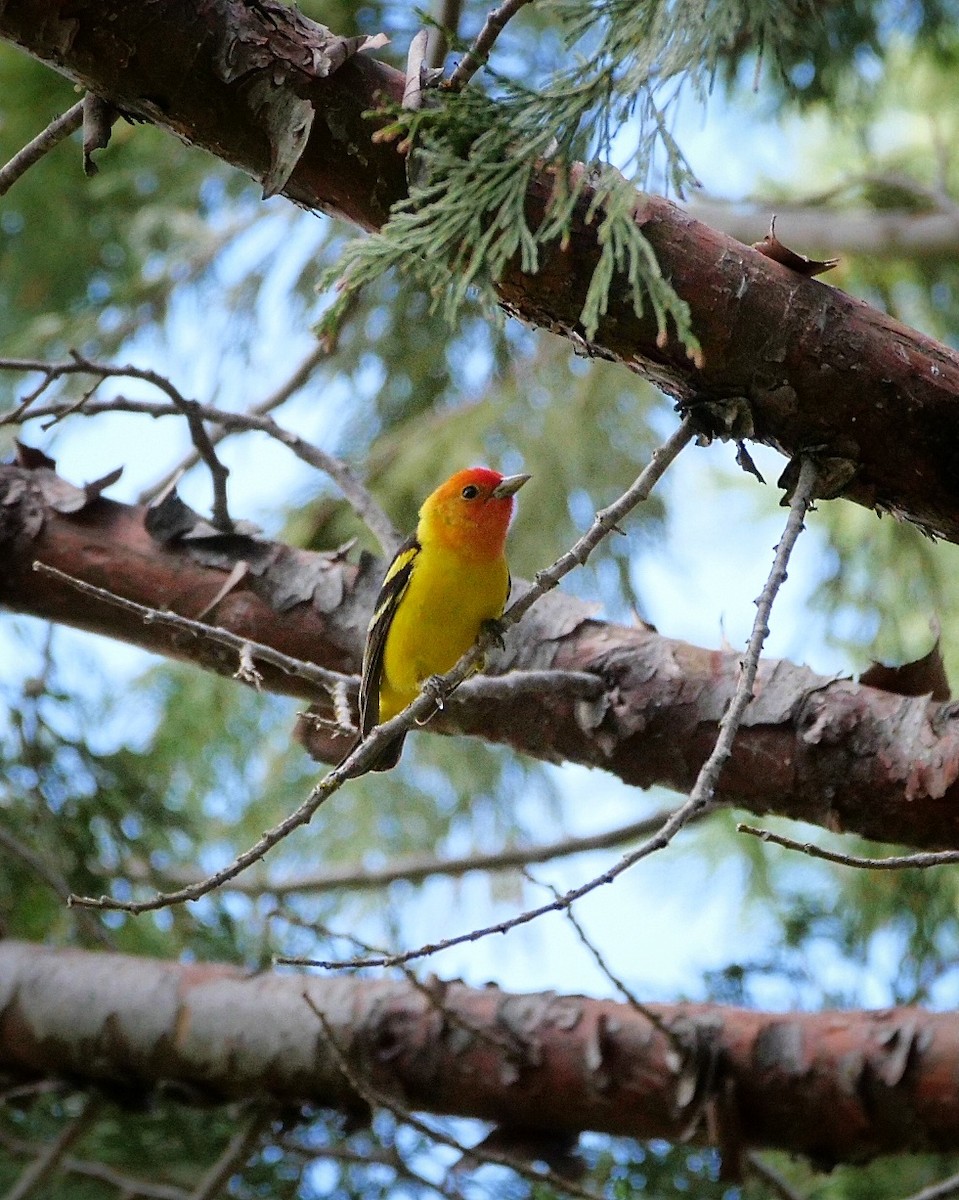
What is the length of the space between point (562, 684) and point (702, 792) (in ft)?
3.55

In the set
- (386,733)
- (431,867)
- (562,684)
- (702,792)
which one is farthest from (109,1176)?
(702,792)

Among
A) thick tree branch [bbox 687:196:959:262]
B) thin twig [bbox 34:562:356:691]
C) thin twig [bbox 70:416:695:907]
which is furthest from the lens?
thick tree branch [bbox 687:196:959:262]

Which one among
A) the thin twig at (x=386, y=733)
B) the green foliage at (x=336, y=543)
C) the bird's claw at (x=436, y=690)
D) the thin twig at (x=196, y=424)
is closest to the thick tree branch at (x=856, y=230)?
the green foliage at (x=336, y=543)

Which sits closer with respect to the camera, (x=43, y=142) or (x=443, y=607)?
(x=43, y=142)

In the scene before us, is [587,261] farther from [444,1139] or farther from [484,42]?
[444,1139]

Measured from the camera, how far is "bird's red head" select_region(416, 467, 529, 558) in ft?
11.5

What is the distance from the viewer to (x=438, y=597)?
133 inches

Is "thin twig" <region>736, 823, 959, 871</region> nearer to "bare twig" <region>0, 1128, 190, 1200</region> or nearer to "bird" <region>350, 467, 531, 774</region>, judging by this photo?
"bird" <region>350, 467, 531, 774</region>

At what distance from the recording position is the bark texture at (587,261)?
6.77 ft

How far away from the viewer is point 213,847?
5172 millimetres

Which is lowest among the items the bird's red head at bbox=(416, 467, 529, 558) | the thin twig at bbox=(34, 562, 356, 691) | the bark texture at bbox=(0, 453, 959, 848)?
the thin twig at bbox=(34, 562, 356, 691)

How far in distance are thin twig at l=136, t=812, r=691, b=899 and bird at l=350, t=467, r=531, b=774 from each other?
0.72 meters

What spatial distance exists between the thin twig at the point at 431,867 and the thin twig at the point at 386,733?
1574mm

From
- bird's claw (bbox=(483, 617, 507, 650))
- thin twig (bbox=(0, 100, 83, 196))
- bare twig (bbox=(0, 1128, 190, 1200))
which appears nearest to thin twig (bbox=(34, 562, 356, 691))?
bird's claw (bbox=(483, 617, 507, 650))
